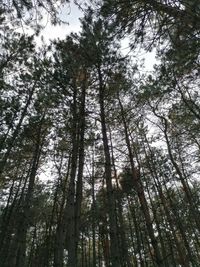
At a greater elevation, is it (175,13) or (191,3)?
(175,13)

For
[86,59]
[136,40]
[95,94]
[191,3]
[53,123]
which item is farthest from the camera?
[53,123]

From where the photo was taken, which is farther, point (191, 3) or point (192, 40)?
point (192, 40)

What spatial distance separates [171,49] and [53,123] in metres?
6.86

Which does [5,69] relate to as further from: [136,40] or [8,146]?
[136,40]

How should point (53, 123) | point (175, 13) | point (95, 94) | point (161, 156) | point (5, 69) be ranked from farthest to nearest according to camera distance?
point (161, 156), point (5, 69), point (53, 123), point (95, 94), point (175, 13)

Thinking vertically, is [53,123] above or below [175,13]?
above

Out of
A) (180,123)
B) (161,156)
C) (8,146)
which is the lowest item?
(8,146)

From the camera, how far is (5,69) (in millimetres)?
14188

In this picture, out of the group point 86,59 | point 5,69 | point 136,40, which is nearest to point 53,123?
point 86,59

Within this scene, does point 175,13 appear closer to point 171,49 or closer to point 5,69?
point 171,49

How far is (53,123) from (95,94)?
243cm

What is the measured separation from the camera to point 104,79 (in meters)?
9.98

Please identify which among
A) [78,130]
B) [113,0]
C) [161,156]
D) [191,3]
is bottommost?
[191,3]

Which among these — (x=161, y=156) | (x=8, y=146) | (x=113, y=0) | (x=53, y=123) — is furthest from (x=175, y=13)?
(x=161, y=156)
